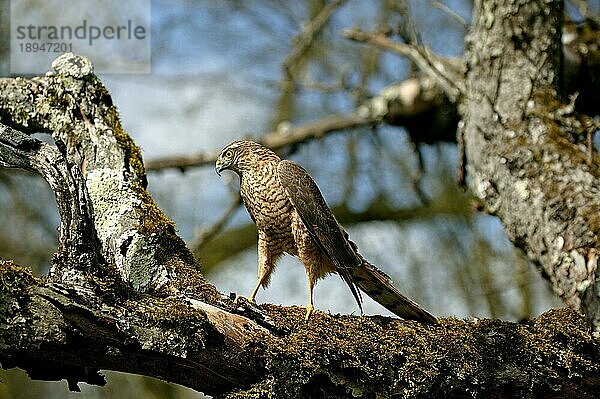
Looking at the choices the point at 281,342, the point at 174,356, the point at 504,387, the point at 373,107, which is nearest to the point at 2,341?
the point at 174,356

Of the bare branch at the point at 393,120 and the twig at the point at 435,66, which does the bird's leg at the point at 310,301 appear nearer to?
the twig at the point at 435,66

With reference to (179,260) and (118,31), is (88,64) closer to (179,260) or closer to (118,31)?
(179,260)

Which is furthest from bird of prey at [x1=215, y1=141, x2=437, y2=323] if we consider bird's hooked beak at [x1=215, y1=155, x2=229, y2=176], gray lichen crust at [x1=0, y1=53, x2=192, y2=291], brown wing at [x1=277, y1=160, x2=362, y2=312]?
gray lichen crust at [x1=0, y1=53, x2=192, y2=291]

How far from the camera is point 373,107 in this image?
21.7 ft

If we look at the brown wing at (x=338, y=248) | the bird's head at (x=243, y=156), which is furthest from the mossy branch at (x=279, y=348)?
the bird's head at (x=243, y=156)

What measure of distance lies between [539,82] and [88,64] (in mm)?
2672

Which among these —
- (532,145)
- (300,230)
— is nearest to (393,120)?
(532,145)

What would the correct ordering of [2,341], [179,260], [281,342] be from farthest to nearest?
[179,260]
[281,342]
[2,341]

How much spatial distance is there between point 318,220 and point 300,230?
13 centimetres

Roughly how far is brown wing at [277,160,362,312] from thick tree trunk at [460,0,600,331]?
111cm

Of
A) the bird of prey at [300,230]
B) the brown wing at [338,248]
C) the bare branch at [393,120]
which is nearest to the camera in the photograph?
the brown wing at [338,248]

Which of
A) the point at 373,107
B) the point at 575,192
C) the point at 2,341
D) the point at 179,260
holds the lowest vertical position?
the point at 2,341

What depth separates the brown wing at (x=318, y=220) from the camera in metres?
3.55

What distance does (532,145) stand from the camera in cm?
428
